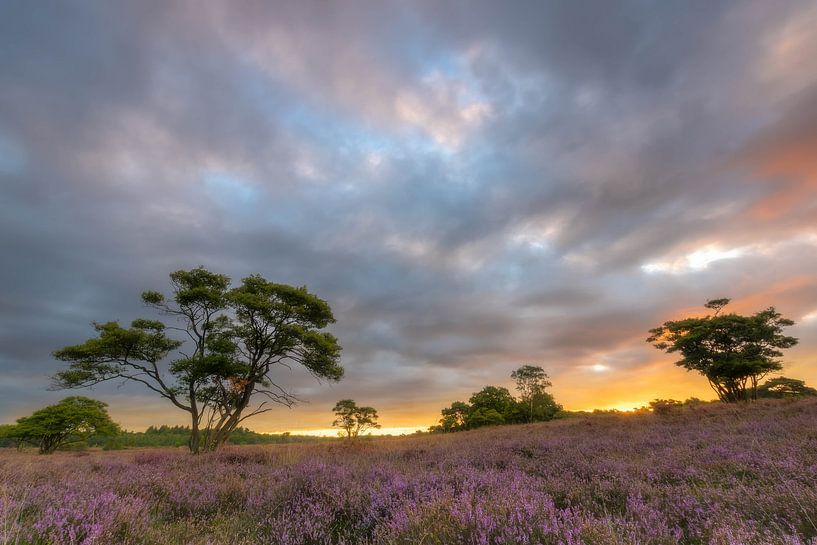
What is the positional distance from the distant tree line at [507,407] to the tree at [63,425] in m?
39.2

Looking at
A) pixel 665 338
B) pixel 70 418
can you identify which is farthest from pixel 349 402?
pixel 665 338

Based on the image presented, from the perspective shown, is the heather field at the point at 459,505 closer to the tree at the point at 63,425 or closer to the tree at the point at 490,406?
the tree at the point at 63,425

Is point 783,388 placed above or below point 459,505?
above

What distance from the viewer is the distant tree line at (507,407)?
46531 mm

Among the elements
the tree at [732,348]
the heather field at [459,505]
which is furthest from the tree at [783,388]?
the heather field at [459,505]

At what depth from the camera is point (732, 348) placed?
2838 centimetres

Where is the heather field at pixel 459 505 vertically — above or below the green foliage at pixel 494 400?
below

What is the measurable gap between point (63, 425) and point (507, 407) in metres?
47.2

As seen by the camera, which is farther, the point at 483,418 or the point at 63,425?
the point at 483,418

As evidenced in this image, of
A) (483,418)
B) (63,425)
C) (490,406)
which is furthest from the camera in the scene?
(490,406)

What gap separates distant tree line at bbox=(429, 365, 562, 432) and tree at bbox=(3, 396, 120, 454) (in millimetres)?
39223

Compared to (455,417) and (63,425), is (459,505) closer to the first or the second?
(63,425)

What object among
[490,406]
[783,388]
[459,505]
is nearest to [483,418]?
[490,406]

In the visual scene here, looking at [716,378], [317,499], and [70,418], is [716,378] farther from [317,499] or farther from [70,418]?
[70,418]
